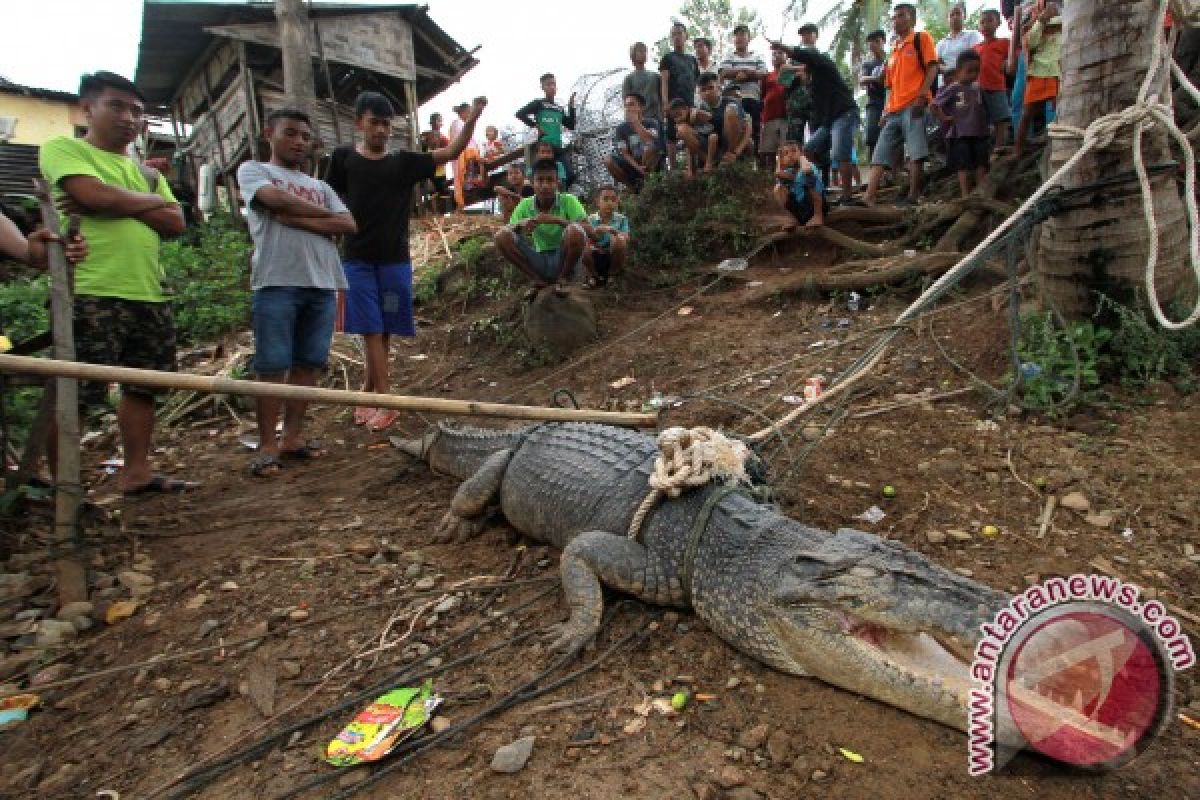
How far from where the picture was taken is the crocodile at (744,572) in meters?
1.62

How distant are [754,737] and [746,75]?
30.2 ft

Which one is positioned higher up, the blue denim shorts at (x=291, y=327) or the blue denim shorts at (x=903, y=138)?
the blue denim shorts at (x=903, y=138)

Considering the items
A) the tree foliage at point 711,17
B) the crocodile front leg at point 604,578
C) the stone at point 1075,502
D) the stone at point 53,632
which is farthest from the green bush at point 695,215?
the tree foliage at point 711,17

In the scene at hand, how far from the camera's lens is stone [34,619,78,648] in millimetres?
2381

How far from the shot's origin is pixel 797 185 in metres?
6.67

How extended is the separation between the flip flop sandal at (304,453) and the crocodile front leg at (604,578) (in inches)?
101

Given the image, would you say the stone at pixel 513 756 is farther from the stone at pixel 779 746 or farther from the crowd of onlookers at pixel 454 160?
the crowd of onlookers at pixel 454 160

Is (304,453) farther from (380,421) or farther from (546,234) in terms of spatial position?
(546,234)

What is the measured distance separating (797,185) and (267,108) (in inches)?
398

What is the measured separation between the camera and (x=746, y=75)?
8.88m

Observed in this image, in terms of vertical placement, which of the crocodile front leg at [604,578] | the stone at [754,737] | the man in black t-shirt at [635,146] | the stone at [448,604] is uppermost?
the man in black t-shirt at [635,146]

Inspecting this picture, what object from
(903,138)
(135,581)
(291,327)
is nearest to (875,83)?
(903,138)

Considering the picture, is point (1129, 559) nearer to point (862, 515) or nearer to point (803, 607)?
point (862, 515)

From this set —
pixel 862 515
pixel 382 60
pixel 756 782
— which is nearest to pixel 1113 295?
pixel 862 515
